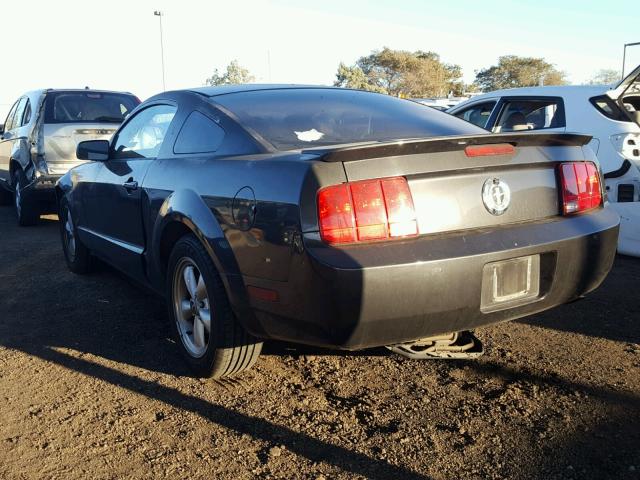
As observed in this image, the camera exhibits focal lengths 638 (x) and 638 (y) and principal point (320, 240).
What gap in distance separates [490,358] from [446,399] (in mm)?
613

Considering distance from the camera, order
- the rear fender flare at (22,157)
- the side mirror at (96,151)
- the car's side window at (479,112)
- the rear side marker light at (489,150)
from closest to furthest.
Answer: the rear side marker light at (489,150) < the side mirror at (96,151) < the car's side window at (479,112) < the rear fender flare at (22,157)

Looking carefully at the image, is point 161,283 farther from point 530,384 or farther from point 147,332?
point 530,384

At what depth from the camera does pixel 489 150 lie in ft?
9.30

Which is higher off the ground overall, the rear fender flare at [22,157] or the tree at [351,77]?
the tree at [351,77]

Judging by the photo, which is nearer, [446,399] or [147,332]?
[446,399]

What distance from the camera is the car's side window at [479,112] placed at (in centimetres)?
680

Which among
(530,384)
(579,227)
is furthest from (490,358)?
(579,227)

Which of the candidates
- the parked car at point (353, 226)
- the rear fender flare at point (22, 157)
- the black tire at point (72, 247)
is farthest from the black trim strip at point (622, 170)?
the rear fender flare at point (22, 157)

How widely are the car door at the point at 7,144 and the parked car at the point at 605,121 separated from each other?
658cm

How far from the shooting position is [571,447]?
2570mm

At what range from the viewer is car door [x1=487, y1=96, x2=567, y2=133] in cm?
599

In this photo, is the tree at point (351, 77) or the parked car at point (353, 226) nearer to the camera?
the parked car at point (353, 226)

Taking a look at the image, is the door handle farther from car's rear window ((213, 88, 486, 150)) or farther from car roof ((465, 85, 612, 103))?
car roof ((465, 85, 612, 103))

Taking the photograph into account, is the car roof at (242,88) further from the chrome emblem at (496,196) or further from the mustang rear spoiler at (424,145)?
the chrome emblem at (496,196)
